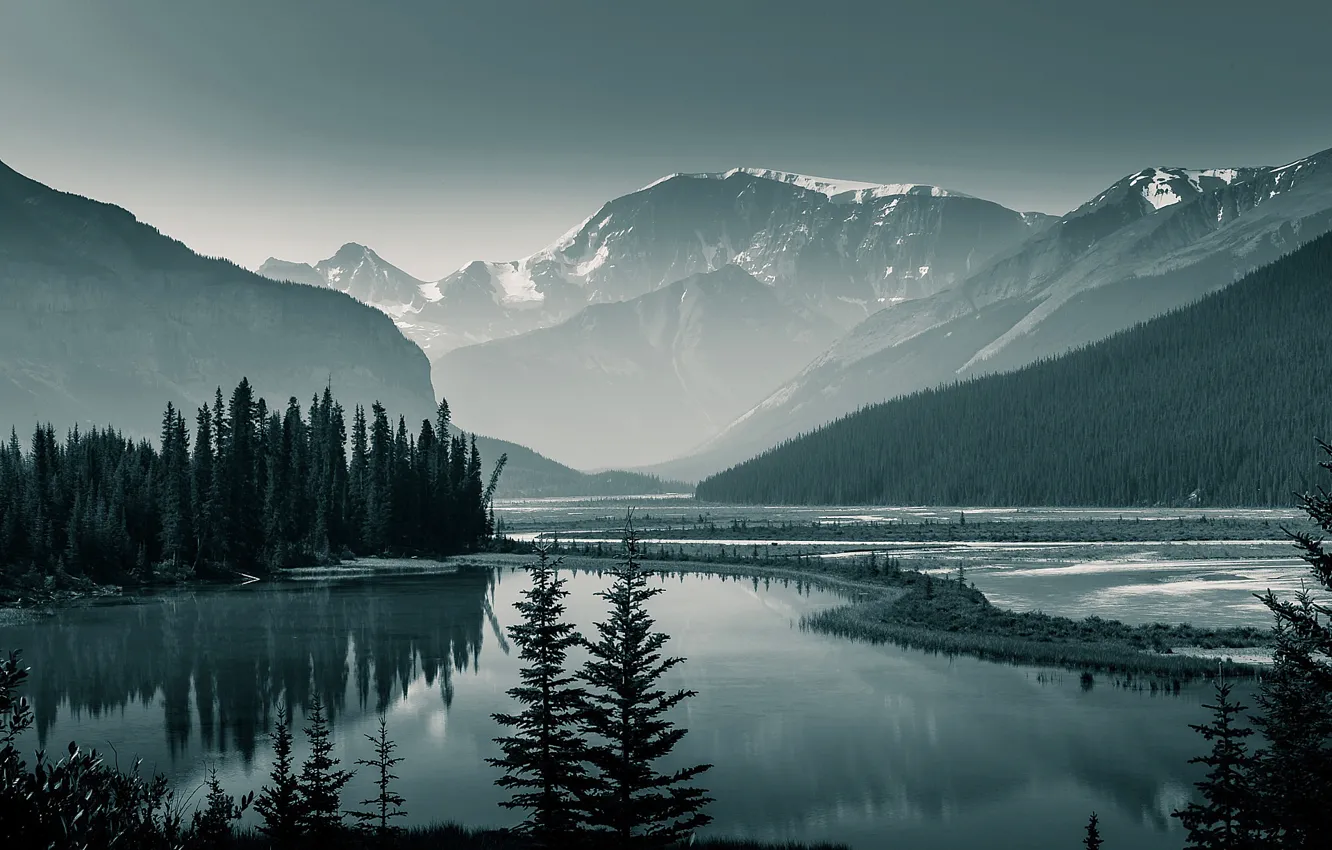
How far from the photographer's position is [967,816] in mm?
28828

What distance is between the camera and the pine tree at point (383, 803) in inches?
941

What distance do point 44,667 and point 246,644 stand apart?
32.4ft

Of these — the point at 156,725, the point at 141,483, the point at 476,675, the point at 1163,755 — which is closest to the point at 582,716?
the point at 1163,755

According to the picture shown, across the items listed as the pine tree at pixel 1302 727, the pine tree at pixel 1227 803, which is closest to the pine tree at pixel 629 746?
the pine tree at pixel 1227 803

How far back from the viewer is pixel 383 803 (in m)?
24.4

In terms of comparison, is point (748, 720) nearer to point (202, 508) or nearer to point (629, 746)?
point (629, 746)

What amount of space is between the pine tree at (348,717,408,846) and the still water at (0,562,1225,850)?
66 centimetres

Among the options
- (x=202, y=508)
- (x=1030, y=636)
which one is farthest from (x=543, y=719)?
(x=202, y=508)

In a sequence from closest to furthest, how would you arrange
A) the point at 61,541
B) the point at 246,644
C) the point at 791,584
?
the point at 246,644 < the point at 791,584 < the point at 61,541

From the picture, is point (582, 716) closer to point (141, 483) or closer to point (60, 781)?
point (60, 781)

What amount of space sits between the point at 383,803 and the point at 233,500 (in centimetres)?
10109

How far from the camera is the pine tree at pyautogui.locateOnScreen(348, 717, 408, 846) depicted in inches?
941

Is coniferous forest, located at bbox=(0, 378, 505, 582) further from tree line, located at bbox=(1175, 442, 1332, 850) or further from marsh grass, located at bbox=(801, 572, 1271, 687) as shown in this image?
tree line, located at bbox=(1175, 442, 1332, 850)

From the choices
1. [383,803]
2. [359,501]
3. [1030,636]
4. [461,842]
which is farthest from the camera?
[359,501]
